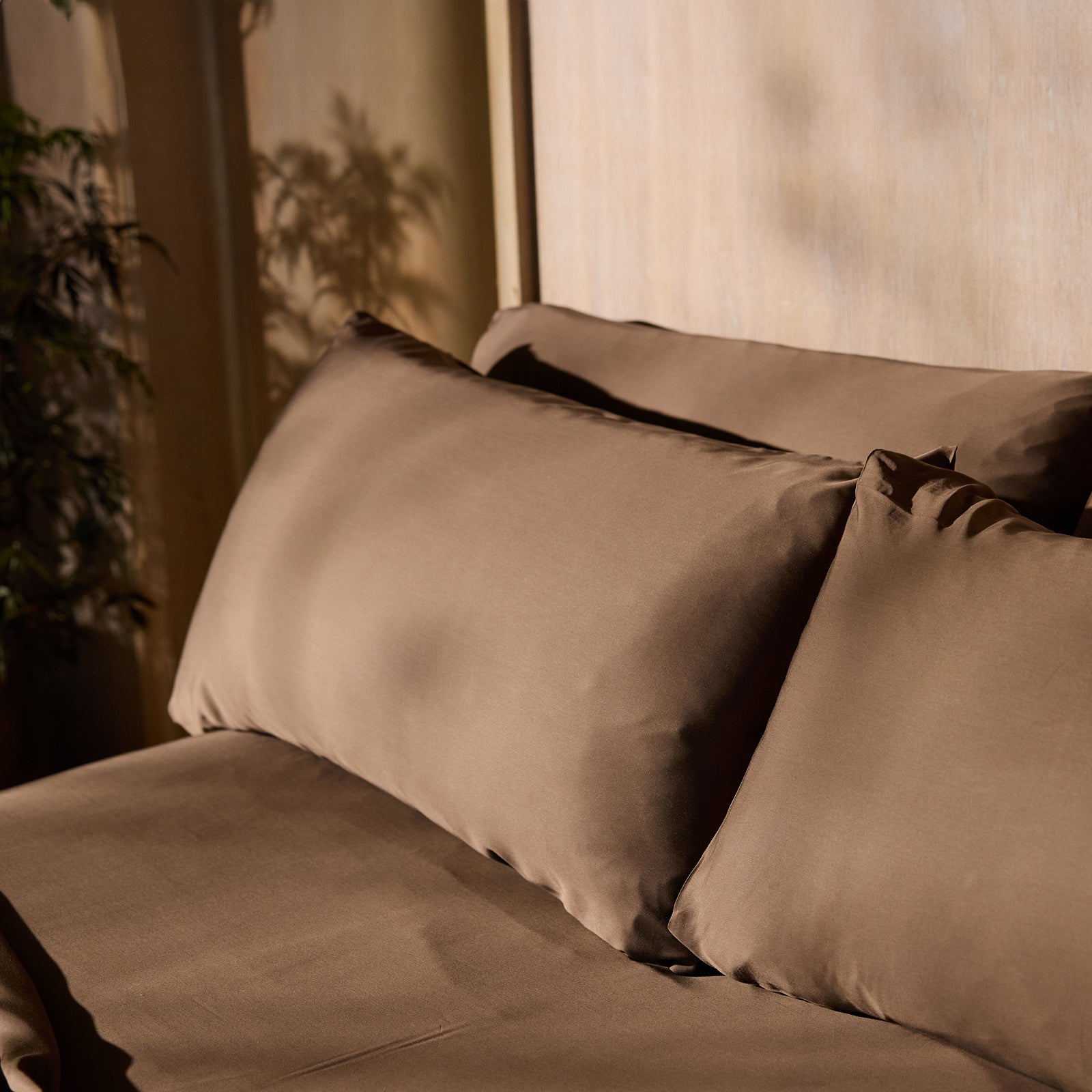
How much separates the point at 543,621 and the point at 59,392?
167cm

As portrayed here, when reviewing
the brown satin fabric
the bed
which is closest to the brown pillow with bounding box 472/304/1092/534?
the bed

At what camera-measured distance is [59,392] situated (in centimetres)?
236

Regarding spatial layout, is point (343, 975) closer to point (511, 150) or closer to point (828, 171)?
point (828, 171)

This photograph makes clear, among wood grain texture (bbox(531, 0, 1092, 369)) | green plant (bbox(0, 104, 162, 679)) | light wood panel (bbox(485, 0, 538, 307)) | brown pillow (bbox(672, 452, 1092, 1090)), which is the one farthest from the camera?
green plant (bbox(0, 104, 162, 679))

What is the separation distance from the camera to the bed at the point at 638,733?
76 cm

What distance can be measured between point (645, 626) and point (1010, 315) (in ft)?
1.94

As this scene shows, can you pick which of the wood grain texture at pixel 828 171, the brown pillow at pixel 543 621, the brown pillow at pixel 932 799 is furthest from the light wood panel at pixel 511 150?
the brown pillow at pixel 932 799

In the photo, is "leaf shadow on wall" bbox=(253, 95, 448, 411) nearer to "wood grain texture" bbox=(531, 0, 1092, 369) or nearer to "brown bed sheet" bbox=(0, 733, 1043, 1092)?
"wood grain texture" bbox=(531, 0, 1092, 369)

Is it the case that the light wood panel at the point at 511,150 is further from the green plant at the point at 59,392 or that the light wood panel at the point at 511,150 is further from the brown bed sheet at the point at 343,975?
the brown bed sheet at the point at 343,975

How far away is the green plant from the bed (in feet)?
2.86

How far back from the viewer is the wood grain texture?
1231 millimetres

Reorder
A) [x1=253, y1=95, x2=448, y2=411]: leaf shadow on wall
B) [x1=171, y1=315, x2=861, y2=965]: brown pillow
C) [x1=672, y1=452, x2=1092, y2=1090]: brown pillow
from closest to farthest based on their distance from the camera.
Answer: [x1=672, y1=452, x2=1092, y2=1090]: brown pillow, [x1=171, y1=315, x2=861, y2=965]: brown pillow, [x1=253, y1=95, x2=448, y2=411]: leaf shadow on wall

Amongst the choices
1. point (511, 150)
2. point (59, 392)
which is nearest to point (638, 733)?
point (511, 150)

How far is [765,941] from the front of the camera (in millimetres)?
824
